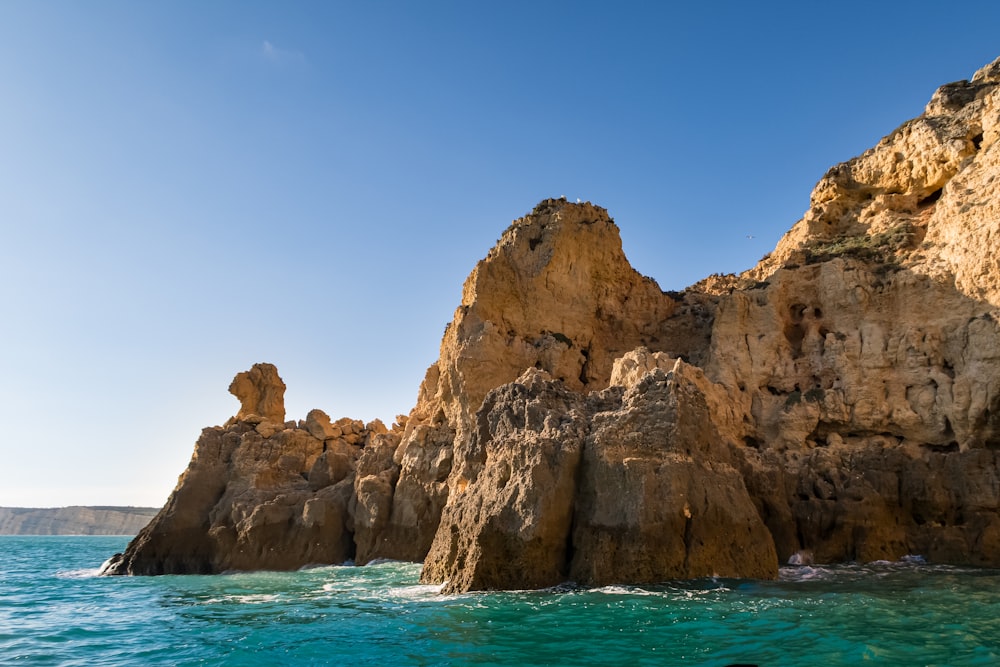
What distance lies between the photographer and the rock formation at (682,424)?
1695 centimetres

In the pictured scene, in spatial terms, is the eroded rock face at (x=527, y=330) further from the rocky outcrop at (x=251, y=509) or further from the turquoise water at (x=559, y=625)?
→ the turquoise water at (x=559, y=625)

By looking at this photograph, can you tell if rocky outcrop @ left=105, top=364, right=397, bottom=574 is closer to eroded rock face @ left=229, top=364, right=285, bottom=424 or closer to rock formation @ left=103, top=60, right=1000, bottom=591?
rock formation @ left=103, top=60, right=1000, bottom=591

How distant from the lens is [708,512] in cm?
1680

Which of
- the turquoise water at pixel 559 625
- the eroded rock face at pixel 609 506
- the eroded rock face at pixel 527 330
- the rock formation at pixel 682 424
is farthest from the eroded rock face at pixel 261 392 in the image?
the eroded rock face at pixel 609 506

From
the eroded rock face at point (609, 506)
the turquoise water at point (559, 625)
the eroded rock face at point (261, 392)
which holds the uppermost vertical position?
the eroded rock face at point (261, 392)

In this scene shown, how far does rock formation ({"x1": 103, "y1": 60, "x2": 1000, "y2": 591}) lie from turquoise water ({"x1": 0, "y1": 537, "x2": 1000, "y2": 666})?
171 centimetres

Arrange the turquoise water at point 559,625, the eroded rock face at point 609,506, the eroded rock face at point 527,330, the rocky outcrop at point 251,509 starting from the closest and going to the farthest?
the turquoise water at point 559,625, the eroded rock face at point 609,506, the rocky outcrop at point 251,509, the eroded rock face at point 527,330

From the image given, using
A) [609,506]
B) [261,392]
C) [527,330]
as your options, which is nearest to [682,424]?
[609,506]

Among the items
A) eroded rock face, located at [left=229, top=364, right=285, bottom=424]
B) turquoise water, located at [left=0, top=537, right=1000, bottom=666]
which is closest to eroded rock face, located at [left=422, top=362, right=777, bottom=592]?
turquoise water, located at [left=0, top=537, right=1000, bottom=666]

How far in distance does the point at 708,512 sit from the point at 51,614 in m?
16.6

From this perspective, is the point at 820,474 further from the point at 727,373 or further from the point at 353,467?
the point at 353,467

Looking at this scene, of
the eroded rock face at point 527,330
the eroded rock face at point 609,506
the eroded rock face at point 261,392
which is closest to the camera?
the eroded rock face at point 609,506

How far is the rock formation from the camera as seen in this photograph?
16953mm

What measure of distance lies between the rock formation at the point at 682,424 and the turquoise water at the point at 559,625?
5.62 ft
